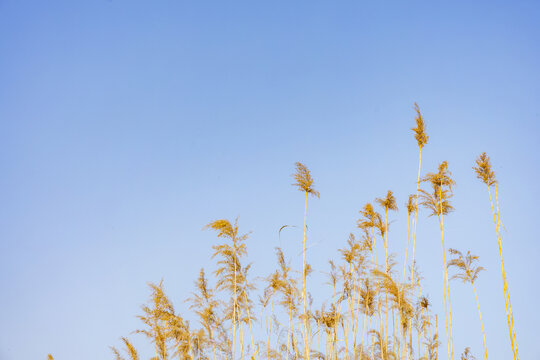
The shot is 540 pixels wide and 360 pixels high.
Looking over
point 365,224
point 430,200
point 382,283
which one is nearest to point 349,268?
point 365,224

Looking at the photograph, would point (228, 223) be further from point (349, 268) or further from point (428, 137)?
point (428, 137)

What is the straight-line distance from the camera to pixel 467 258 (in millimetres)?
10969

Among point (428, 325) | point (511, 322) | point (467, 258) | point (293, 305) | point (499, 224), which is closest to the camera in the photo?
point (511, 322)

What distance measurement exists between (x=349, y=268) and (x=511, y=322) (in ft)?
12.3

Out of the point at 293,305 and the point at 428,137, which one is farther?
the point at 293,305

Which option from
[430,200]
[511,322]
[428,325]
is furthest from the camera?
[428,325]

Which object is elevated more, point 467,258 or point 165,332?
point 467,258

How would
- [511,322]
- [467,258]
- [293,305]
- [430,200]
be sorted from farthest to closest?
[467,258] → [293,305] → [430,200] → [511,322]

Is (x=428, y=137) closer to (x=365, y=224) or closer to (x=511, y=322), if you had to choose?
(x=365, y=224)

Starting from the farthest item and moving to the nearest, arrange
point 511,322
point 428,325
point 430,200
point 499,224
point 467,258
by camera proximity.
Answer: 1. point 428,325
2. point 467,258
3. point 430,200
4. point 499,224
5. point 511,322

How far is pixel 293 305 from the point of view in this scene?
1019 cm

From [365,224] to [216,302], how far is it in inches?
155

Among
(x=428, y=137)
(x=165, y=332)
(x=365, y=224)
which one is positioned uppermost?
(x=428, y=137)

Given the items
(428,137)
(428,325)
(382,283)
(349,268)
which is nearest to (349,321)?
(349,268)
